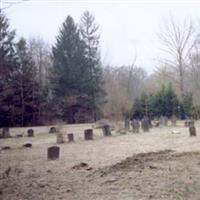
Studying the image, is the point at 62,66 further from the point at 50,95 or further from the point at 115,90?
the point at 115,90

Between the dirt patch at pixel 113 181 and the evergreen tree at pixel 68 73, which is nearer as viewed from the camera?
the dirt patch at pixel 113 181

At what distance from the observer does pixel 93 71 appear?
41.8 metres

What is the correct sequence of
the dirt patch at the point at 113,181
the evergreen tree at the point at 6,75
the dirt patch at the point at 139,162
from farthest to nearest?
the evergreen tree at the point at 6,75, the dirt patch at the point at 139,162, the dirt patch at the point at 113,181

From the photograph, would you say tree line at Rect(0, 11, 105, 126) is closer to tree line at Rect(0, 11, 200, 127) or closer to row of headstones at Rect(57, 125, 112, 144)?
tree line at Rect(0, 11, 200, 127)

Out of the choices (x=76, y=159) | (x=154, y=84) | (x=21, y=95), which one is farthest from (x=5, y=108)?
(x=76, y=159)

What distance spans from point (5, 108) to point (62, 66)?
775 centimetres

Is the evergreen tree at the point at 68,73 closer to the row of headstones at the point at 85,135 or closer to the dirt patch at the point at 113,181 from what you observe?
the row of headstones at the point at 85,135

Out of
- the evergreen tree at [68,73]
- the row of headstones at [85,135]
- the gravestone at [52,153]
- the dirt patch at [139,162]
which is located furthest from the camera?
the evergreen tree at [68,73]

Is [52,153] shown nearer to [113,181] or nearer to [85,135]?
[113,181]

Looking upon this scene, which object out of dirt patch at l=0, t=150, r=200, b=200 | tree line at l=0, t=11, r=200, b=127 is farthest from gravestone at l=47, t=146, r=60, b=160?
tree line at l=0, t=11, r=200, b=127

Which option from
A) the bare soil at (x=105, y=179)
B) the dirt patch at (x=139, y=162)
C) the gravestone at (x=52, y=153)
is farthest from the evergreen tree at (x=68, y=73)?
the dirt patch at (x=139, y=162)

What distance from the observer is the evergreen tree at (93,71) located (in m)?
40.8

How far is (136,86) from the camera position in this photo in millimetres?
57594

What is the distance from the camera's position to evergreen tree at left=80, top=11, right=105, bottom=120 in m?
40.8
